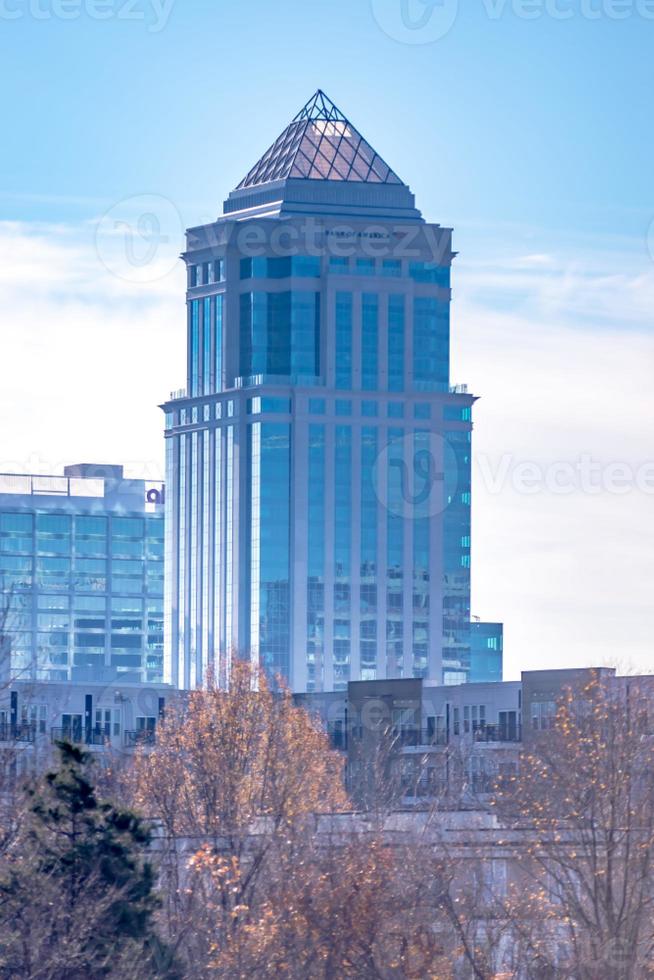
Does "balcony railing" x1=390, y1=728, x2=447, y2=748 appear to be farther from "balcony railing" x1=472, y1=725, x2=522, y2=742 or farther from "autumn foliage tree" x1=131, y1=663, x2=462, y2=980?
"autumn foliage tree" x1=131, y1=663, x2=462, y2=980

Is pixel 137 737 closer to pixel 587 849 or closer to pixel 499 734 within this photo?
pixel 499 734

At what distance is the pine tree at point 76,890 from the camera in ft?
117

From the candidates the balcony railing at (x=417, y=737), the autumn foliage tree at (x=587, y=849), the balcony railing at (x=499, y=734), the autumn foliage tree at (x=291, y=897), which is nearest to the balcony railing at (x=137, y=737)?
the balcony railing at (x=417, y=737)

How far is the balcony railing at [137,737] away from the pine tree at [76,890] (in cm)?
4423

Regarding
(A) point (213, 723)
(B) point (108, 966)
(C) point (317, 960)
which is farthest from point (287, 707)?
(B) point (108, 966)

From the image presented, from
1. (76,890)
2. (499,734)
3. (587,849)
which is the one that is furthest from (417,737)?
(76,890)

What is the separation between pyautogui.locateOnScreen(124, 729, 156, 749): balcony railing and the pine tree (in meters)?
44.2

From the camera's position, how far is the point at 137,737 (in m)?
97.4

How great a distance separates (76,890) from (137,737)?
59342 mm

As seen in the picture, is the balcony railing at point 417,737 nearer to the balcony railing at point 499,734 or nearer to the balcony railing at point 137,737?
the balcony railing at point 499,734

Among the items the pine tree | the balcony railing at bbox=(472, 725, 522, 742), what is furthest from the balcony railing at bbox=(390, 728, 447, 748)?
the pine tree

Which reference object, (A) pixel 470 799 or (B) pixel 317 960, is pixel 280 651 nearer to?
(A) pixel 470 799

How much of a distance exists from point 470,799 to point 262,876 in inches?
762

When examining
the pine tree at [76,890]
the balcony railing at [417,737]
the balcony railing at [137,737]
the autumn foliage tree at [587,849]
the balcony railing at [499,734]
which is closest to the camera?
the pine tree at [76,890]
